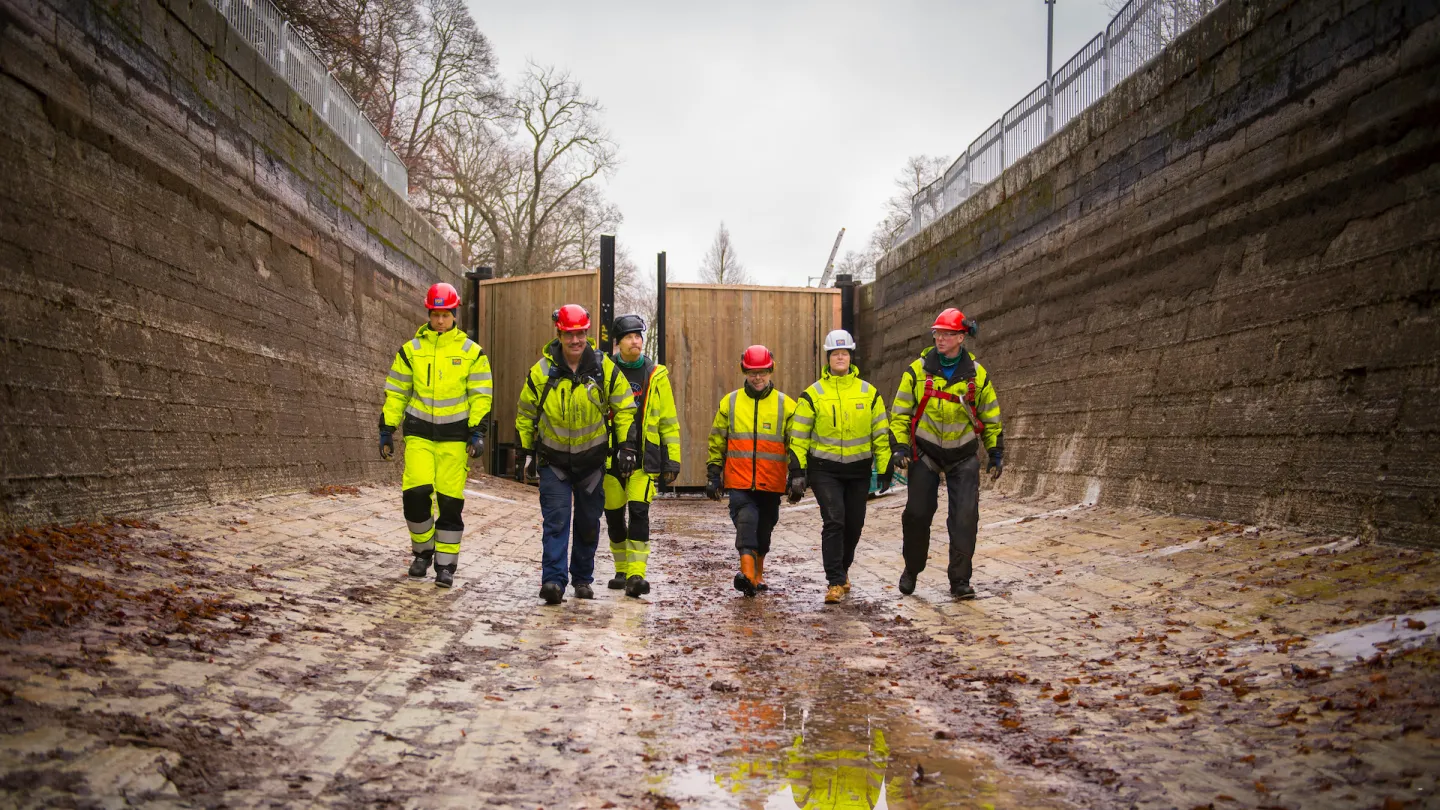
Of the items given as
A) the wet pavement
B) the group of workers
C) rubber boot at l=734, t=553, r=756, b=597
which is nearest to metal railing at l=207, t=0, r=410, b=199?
the group of workers

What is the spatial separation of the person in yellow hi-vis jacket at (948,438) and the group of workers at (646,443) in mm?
11

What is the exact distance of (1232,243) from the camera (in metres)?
8.88

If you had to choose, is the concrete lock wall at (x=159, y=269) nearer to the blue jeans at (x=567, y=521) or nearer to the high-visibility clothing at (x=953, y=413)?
the blue jeans at (x=567, y=521)

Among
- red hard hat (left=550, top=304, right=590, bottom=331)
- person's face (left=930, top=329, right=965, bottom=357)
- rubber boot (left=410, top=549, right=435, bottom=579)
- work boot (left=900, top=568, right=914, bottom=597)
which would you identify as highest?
red hard hat (left=550, top=304, right=590, bottom=331)

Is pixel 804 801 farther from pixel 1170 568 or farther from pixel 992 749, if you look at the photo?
pixel 1170 568

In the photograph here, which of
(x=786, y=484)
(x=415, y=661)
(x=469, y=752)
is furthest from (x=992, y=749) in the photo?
(x=786, y=484)

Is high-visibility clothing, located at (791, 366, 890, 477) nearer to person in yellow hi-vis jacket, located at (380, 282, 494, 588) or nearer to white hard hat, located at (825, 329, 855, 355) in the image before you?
white hard hat, located at (825, 329, 855, 355)

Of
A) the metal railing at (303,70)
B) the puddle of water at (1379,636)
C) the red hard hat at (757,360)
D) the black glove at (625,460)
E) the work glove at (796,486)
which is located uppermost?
the metal railing at (303,70)

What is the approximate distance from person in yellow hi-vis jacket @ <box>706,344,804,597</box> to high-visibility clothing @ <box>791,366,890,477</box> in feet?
0.48

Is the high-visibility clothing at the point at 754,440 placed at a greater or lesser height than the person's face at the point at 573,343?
lesser

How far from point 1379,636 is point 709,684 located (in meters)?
2.78

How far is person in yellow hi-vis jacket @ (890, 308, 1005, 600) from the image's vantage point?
790cm

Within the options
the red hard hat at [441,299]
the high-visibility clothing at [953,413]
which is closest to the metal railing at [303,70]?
the red hard hat at [441,299]

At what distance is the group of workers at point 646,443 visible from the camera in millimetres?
7609
